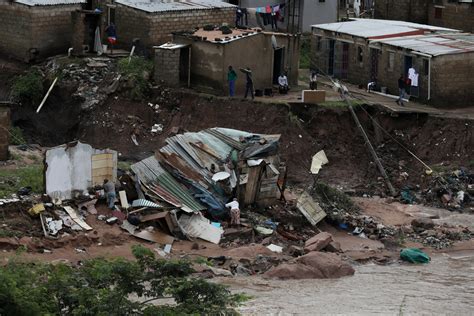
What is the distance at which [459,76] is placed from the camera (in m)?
44.3

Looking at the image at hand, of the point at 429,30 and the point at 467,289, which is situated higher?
the point at 429,30

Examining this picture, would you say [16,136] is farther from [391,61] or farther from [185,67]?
[391,61]

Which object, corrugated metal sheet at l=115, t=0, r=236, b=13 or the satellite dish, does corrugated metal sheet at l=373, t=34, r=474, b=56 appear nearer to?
the satellite dish

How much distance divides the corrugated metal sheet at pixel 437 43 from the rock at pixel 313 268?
12390 millimetres

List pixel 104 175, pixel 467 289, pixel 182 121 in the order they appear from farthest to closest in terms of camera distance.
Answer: pixel 182 121 → pixel 104 175 → pixel 467 289

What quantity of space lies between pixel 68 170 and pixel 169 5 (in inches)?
562

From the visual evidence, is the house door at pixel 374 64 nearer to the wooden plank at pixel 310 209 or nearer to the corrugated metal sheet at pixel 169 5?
the corrugated metal sheet at pixel 169 5

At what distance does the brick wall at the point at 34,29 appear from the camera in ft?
154

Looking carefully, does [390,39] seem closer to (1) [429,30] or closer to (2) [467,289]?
(1) [429,30]

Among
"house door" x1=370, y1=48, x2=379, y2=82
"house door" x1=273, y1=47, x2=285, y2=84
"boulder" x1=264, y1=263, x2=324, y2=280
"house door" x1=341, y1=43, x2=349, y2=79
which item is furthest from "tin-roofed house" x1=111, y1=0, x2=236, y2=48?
"boulder" x1=264, y1=263, x2=324, y2=280

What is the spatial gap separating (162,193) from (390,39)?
46.0ft

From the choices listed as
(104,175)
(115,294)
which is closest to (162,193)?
(104,175)

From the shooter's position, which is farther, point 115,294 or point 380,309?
point 380,309

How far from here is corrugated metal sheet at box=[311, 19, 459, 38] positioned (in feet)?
156
